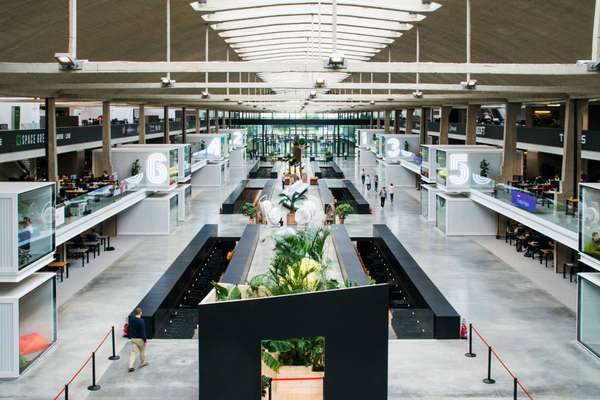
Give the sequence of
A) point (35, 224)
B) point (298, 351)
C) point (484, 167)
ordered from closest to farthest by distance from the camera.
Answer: point (298, 351), point (35, 224), point (484, 167)

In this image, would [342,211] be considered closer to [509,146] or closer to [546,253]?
[509,146]

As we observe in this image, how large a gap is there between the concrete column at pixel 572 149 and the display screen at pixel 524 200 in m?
2.84

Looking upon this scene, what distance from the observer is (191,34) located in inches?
991

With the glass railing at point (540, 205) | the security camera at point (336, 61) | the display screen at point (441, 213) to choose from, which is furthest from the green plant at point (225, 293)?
the display screen at point (441, 213)

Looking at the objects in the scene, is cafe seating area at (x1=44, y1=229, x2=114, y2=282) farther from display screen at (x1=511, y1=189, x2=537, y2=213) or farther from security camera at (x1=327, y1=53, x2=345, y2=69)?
display screen at (x1=511, y1=189, x2=537, y2=213)

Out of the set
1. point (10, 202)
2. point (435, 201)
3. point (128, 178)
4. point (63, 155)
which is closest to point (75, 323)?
point (10, 202)

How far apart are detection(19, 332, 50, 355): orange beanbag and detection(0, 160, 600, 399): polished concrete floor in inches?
11.0

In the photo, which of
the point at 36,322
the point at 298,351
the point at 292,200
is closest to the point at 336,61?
the point at 298,351

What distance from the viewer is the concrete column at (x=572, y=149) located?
28.1m

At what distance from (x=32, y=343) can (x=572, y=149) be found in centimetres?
2068

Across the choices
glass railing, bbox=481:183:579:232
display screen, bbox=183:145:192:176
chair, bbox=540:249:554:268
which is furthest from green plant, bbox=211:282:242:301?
display screen, bbox=183:145:192:176

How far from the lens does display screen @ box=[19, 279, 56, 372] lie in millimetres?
14570

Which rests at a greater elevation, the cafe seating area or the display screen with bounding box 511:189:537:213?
the display screen with bounding box 511:189:537:213

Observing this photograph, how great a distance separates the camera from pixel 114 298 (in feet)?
66.7
